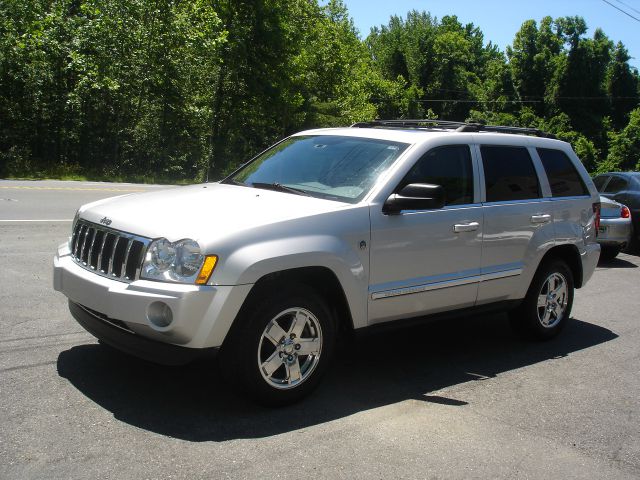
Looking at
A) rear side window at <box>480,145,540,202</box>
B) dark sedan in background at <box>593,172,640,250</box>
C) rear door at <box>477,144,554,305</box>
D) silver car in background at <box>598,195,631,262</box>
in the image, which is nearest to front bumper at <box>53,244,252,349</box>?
rear door at <box>477,144,554,305</box>

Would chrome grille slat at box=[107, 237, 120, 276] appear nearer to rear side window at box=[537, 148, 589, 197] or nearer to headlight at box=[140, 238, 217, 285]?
headlight at box=[140, 238, 217, 285]

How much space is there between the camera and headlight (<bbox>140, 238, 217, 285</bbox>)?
166 inches

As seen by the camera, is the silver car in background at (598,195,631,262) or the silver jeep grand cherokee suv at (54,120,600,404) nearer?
the silver jeep grand cherokee suv at (54,120,600,404)

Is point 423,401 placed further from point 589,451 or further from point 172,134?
point 172,134

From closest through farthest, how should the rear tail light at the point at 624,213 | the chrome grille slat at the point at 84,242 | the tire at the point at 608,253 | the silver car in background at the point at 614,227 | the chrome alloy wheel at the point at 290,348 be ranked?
the chrome alloy wheel at the point at 290,348 < the chrome grille slat at the point at 84,242 < the silver car in background at the point at 614,227 < the rear tail light at the point at 624,213 < the tire at the point at 608,253

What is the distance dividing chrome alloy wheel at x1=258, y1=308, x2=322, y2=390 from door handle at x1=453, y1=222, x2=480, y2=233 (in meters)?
1.51

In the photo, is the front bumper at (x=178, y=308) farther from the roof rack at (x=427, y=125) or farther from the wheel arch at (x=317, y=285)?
the roof rack at (x=427, y=125)


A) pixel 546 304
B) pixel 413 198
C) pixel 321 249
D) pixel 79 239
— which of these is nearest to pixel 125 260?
pixel 79 239

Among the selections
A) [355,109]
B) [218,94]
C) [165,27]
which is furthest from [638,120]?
[165,27]

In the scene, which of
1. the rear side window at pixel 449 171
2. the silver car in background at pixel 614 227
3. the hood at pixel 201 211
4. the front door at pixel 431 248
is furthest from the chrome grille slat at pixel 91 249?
the silver car in background at pixel 614 227

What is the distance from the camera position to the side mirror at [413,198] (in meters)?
5.02

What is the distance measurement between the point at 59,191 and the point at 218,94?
17.2 meters

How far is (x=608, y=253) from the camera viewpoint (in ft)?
41.6

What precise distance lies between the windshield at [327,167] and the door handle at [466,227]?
2.44 feet
